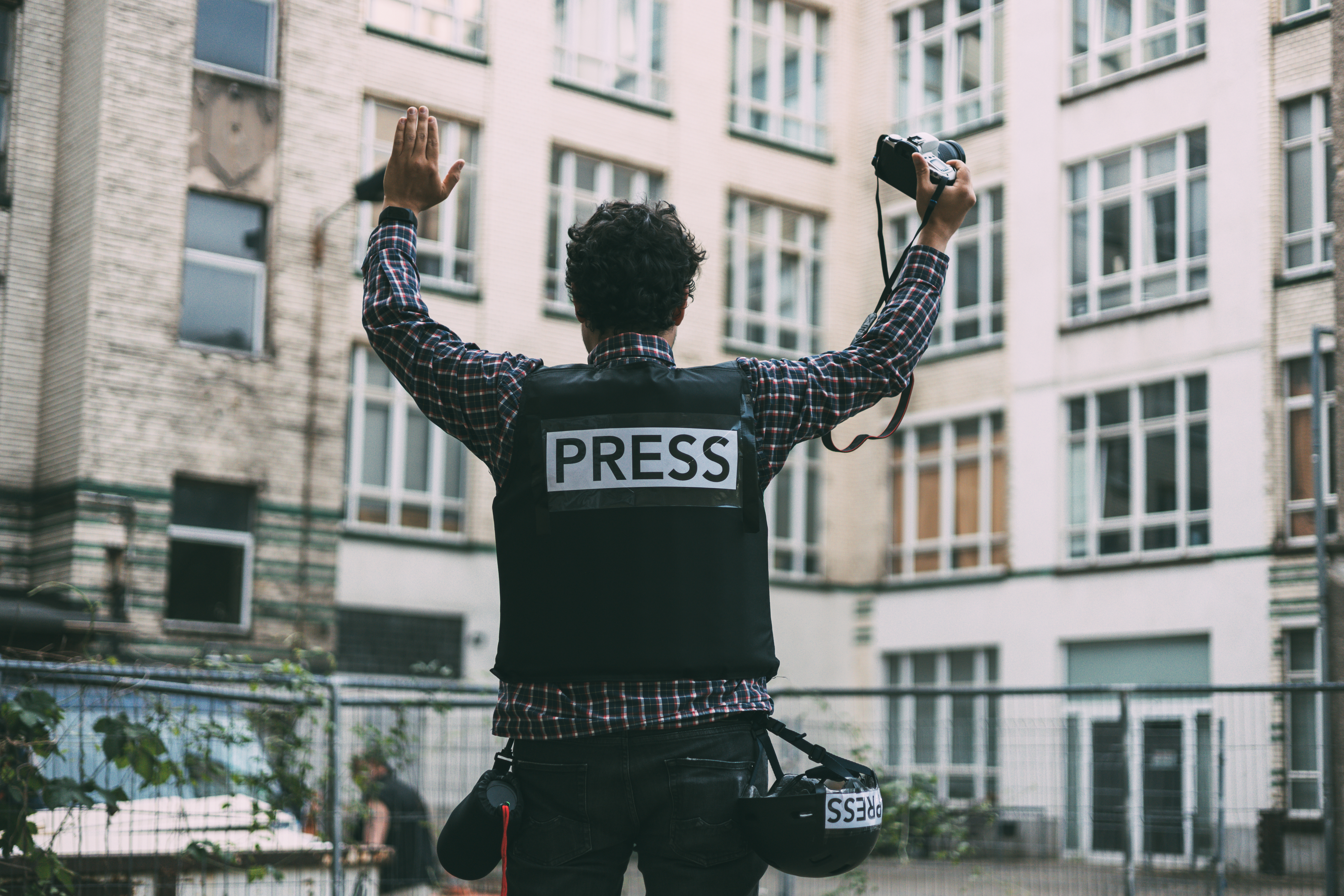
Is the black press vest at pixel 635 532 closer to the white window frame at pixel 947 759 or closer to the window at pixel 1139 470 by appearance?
the white window frame at pixel 947 759

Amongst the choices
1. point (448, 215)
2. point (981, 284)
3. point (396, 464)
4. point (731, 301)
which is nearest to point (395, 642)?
point (396, 464)

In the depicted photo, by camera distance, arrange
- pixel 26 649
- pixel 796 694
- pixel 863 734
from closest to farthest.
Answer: pixel 26 649 < pixel 796 694 < pixel 863 734

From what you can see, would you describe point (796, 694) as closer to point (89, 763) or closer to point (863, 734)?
point (863, 734)

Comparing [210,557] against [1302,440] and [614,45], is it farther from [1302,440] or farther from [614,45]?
[1302,440]

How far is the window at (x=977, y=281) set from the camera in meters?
20.4

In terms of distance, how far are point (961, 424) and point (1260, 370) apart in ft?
15.3

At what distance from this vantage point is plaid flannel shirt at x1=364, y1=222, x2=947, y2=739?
218 cm

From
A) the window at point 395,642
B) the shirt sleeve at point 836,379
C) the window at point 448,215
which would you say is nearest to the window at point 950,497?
the window at point 448,215

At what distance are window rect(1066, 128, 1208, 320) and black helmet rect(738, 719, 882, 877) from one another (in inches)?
646

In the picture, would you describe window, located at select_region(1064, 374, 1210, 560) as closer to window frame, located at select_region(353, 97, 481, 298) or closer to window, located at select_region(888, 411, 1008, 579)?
window, located at select_region(888, 411, 1008, 579)

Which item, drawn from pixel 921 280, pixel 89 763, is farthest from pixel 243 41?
pixel 921 280

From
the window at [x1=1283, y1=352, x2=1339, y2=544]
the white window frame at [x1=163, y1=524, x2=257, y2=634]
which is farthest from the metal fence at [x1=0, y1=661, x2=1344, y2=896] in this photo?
the window at [x1=1283, y1=352, x2=1339, y2=544]

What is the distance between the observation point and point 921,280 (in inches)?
95.1

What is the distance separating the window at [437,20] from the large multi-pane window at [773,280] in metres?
4.29
